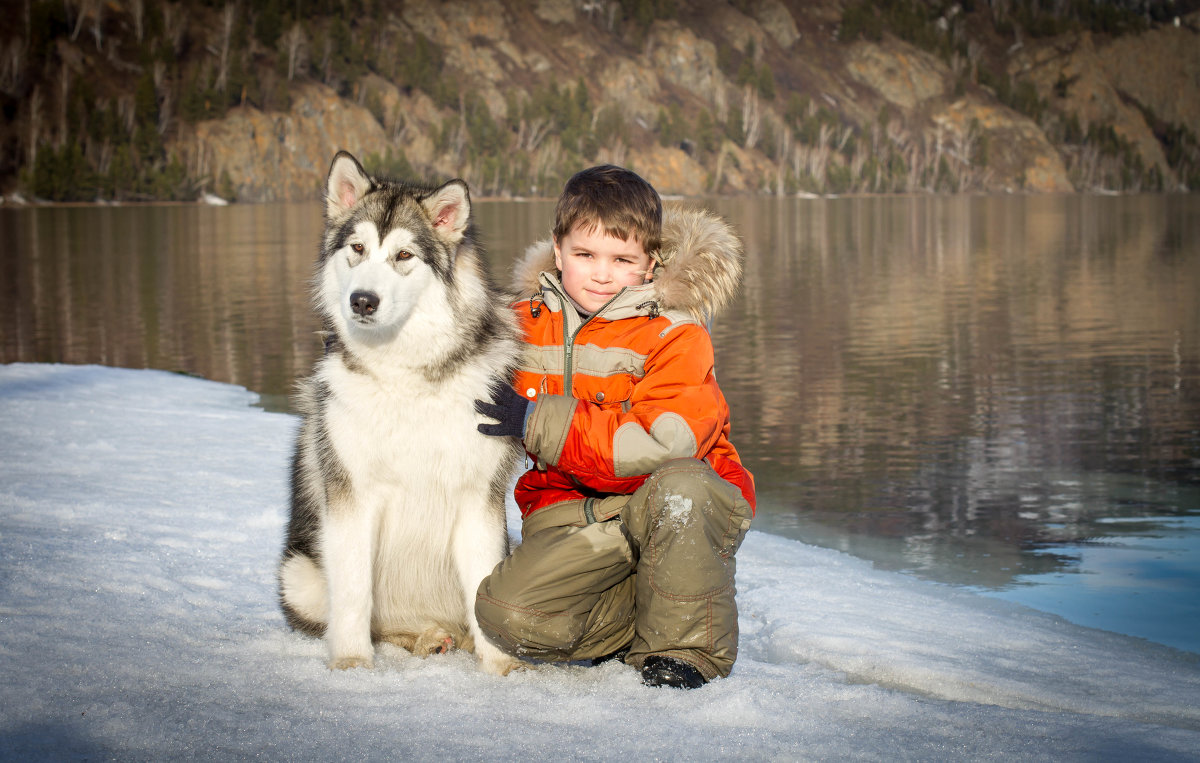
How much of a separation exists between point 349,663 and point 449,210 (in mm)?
2158

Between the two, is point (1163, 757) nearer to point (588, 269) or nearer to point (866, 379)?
point (588, 269)

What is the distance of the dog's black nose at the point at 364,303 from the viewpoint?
164 inches

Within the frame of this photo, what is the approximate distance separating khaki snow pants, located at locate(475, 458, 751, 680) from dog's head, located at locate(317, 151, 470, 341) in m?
1.25

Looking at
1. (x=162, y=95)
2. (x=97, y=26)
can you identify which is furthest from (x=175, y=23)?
(x=162, y=95)

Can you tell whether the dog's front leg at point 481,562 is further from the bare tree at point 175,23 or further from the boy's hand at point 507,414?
the bare tree at point 175,23

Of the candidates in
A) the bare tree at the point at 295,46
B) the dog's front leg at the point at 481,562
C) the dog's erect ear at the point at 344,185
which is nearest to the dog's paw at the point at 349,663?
the dog's front leg at the point at 481,562

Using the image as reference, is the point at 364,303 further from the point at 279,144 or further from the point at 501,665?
the point at 279,144

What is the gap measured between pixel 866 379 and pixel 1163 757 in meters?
12.7

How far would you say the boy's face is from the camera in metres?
4.75

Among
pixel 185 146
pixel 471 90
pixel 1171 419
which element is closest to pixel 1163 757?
pixel 1171 419

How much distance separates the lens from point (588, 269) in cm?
477

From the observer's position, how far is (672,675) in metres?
4.20

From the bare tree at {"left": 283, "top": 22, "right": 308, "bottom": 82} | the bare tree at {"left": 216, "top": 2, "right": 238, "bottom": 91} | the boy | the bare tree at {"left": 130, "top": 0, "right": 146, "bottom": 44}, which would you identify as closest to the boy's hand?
the boy

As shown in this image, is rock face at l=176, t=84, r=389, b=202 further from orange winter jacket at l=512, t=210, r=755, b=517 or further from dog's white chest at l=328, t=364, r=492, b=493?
dog's white chest at l=328, t=364, r=492, b=493
